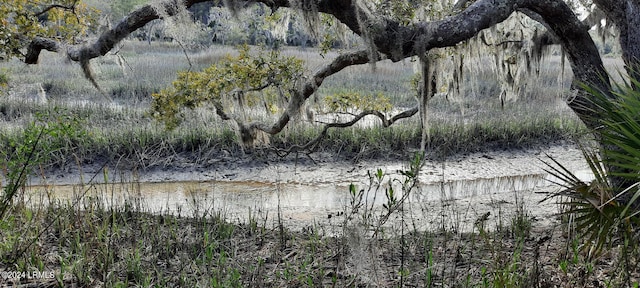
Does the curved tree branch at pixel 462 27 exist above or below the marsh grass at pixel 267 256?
above

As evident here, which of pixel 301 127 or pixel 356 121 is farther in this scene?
pixel 301 127

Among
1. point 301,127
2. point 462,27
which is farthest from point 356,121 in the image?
point 462,27

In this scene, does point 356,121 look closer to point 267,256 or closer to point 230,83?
point 230,83

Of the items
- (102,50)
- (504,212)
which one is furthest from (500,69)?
(102,50)

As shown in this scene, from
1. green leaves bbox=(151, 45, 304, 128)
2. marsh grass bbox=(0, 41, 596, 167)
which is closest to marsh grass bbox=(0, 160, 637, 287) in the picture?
green leaves bbox=(151, 45, 304, 128)

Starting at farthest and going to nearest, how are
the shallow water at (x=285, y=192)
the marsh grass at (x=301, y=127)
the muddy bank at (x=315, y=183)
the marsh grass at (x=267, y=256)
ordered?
1. the marsh grass at (x=301, y=127)
2. the shallow water at (x=285, y=192)
3. the muddy bank at (x=315, y=183)
4. the marsh grass at (x=267, y=256)

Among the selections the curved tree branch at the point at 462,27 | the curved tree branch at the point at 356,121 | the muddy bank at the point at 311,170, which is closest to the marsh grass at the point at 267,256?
the curved tree branch at the point at 462,27

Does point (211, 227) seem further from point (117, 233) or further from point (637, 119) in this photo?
point (637, 119)

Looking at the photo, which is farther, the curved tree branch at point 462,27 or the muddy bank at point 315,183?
the muddy bank at point 315,183

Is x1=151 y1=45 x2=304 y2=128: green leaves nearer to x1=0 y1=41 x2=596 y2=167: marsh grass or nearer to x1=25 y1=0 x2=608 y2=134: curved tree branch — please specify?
x1=0 y1=41 x2=596 y2=167: marsh grass

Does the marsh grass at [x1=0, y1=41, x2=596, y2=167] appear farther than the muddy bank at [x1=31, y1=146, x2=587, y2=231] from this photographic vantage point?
Yes

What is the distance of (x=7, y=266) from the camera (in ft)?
15.5

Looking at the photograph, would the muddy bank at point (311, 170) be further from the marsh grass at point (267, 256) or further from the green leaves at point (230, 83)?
the marsh grass at point (267, 256)

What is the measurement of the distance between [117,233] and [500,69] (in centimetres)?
663
